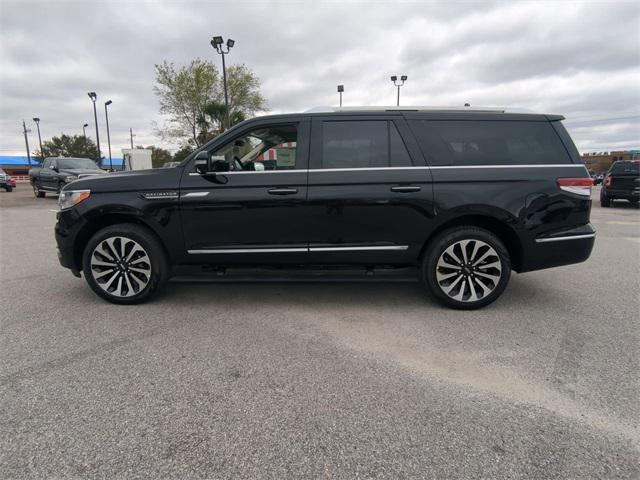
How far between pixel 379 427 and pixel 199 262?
259 cm

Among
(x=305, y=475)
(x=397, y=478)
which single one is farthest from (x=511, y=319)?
(x=305, y=475)

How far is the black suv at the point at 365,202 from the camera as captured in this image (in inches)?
154

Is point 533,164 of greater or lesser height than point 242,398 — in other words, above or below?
above

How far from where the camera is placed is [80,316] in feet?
12.8

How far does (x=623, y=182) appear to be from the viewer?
14.6 m

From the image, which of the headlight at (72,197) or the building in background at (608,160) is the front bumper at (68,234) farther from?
the building in background at (608,160)

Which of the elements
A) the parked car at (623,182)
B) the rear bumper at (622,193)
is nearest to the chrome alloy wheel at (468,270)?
the parked car at (623,182)

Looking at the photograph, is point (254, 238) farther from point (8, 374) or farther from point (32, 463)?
point (32, 463)

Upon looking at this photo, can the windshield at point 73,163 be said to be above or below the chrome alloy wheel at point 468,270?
above

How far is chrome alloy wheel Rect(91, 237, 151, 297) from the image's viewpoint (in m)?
4.08

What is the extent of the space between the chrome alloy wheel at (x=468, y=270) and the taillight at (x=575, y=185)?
0.93 m

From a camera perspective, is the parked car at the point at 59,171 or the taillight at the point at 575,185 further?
the parked car at the point at 59,171

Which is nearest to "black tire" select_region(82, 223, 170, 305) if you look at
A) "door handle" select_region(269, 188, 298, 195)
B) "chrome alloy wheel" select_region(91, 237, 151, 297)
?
"chrome alloy wheel" select_region(91, 237, 151, 297)

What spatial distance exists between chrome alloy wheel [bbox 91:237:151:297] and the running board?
0.33 metres
